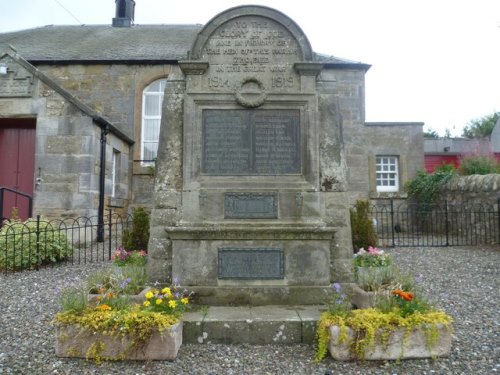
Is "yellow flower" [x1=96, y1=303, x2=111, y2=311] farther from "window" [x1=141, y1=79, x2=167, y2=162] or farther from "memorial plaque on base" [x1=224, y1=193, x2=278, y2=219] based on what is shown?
"window" [x1=141, y1=79, x2=167, y2=162]

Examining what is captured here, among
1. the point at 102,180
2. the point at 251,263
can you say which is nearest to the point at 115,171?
the point at 102,180

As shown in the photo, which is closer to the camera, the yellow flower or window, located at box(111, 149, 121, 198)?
the yellow flower

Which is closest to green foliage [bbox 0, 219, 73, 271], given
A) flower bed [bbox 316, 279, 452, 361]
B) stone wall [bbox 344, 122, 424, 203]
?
flower bed [bbox 316, 279, 452, 361]

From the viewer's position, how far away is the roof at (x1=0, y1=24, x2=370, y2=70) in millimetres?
14555

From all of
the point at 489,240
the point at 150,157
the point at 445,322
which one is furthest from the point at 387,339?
the point at 150,157

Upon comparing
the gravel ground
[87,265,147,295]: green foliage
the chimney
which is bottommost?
the gravel ground

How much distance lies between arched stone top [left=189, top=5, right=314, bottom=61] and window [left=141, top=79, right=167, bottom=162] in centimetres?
1010

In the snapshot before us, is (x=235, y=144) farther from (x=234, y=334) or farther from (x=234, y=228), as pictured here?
(x=234, y=334)

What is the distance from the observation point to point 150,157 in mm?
14695

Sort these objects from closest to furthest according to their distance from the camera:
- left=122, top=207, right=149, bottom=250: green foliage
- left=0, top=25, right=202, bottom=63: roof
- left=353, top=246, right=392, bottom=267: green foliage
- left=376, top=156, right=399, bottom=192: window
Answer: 1. left=353, top=246, right=392, bottom=267: green foliage
2. left=122, top=207, right=149, bottom=250: green foliage
3. left=0, top=25, right=202, bottom=63: roof
4. left=376, top=156, right=399, bottom=192: window

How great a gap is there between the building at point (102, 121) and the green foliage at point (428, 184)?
23.1 inches

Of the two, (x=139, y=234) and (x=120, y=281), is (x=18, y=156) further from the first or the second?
(x=120, y=281)

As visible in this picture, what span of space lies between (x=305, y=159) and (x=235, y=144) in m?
0.91

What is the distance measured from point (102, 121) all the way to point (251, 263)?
25.1ft
